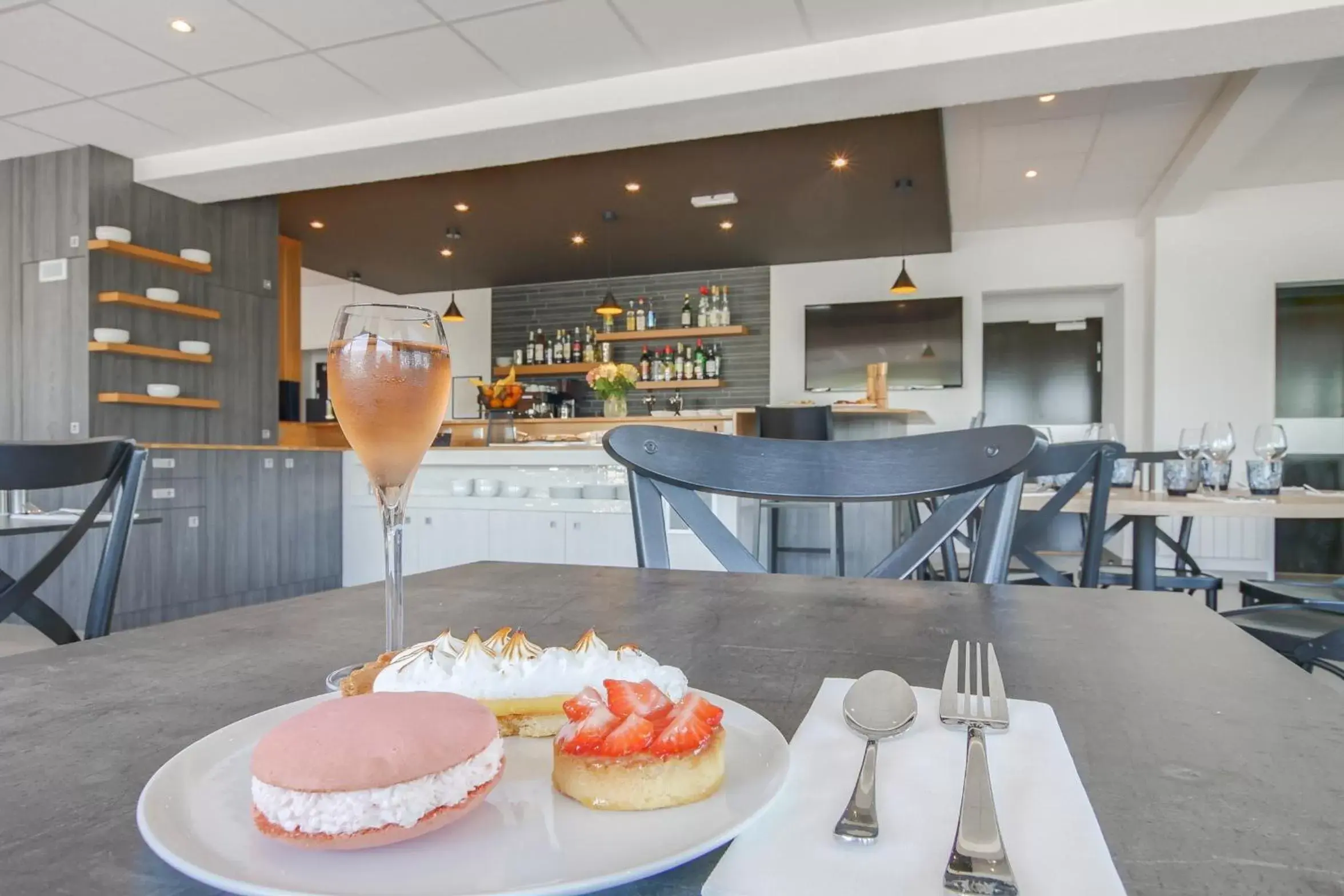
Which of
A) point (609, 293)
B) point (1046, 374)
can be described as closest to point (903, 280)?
point (1046, 374)

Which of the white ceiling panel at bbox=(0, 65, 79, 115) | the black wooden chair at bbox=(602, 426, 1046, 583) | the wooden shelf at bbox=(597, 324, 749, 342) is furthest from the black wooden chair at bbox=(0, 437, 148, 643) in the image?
the wooden shelf at bbox=(597, 324, 749, 342)

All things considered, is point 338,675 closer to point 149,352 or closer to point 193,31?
point 193,31

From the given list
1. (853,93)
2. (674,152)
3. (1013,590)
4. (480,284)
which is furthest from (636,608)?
(480,284)

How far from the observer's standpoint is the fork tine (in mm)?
420

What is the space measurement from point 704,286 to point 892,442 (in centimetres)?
685

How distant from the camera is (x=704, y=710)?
12.8 inches

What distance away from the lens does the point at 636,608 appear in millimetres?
777

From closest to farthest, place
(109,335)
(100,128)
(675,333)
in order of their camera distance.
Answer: (100,128), (109,335), (675,333)

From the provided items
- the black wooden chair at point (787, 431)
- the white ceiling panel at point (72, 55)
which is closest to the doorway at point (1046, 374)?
the black wooden chair at point (787, 431)

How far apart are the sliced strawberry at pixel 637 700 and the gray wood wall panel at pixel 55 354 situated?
5.56 meters

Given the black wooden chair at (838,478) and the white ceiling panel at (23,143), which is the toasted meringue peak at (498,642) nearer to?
the black wooden chair at (838,478)

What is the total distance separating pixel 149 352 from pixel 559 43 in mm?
3203

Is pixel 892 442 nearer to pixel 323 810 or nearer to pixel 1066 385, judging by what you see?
pixel 323 810

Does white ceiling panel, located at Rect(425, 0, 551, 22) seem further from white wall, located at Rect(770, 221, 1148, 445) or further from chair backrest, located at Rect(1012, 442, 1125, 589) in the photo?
white wall, located at Rect(770, 221, 1148, 445)
